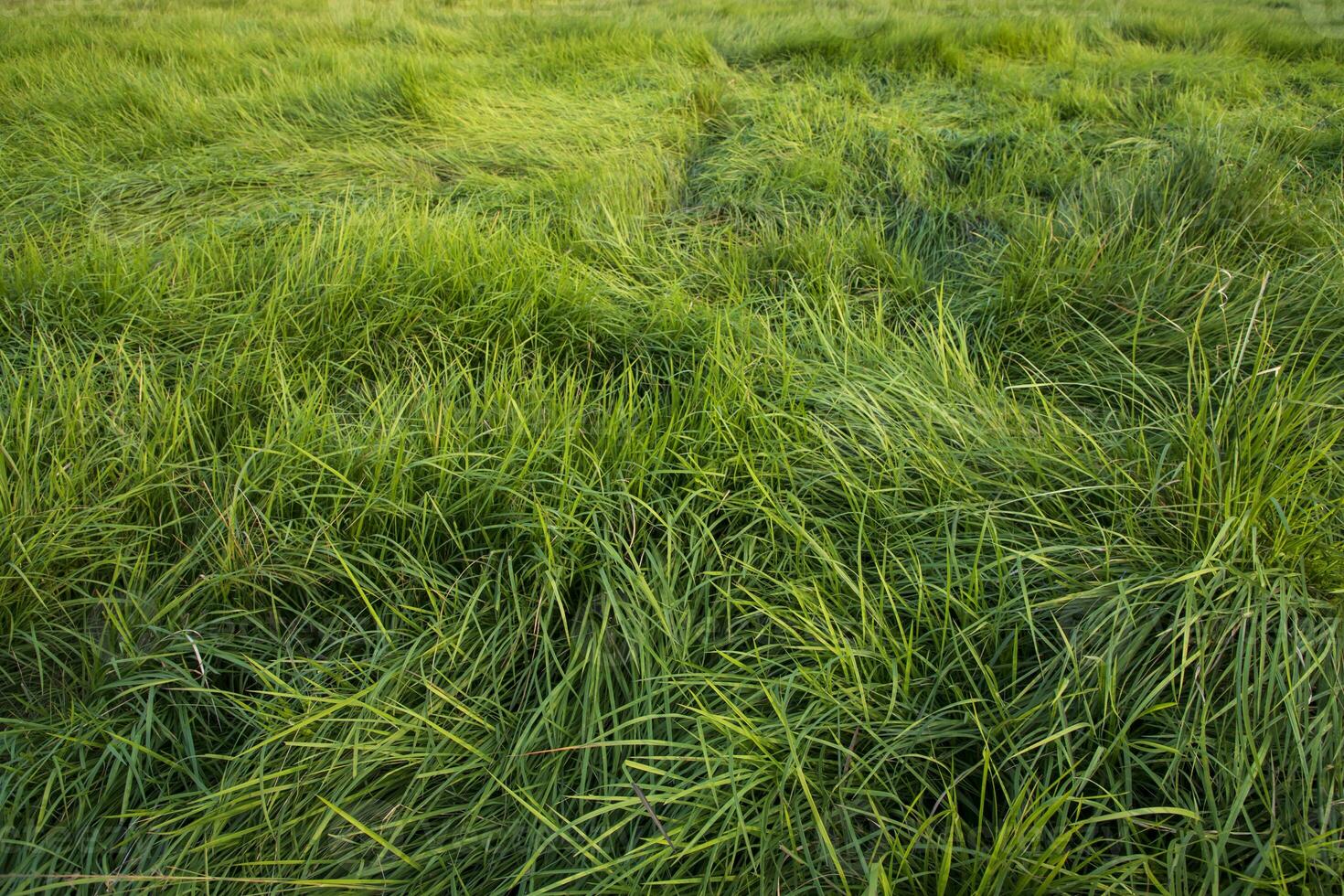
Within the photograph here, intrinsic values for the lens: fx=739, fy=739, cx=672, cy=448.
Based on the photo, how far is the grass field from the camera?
3.29 ft

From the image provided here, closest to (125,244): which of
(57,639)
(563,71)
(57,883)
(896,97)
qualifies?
(57,639)

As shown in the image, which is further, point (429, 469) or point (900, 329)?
point (900, 329)

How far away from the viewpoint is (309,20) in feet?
16.6

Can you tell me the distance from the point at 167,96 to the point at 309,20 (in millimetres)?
2153

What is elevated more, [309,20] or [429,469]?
[309,20]

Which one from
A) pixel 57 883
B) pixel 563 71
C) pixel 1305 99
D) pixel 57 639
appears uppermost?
pixel 563 71

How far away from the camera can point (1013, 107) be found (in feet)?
11.7

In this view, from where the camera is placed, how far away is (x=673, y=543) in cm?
136

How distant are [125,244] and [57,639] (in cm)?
154

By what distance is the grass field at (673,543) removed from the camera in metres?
1.00

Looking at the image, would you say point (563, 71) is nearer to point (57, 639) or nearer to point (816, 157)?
point (816, 157)

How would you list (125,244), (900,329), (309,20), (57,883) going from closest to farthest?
(57,883), (900,329), (125,244), (309,20)

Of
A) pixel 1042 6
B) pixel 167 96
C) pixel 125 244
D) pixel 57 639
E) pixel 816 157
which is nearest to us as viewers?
pixel 57 639

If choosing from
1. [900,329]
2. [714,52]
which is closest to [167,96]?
[714,52]
